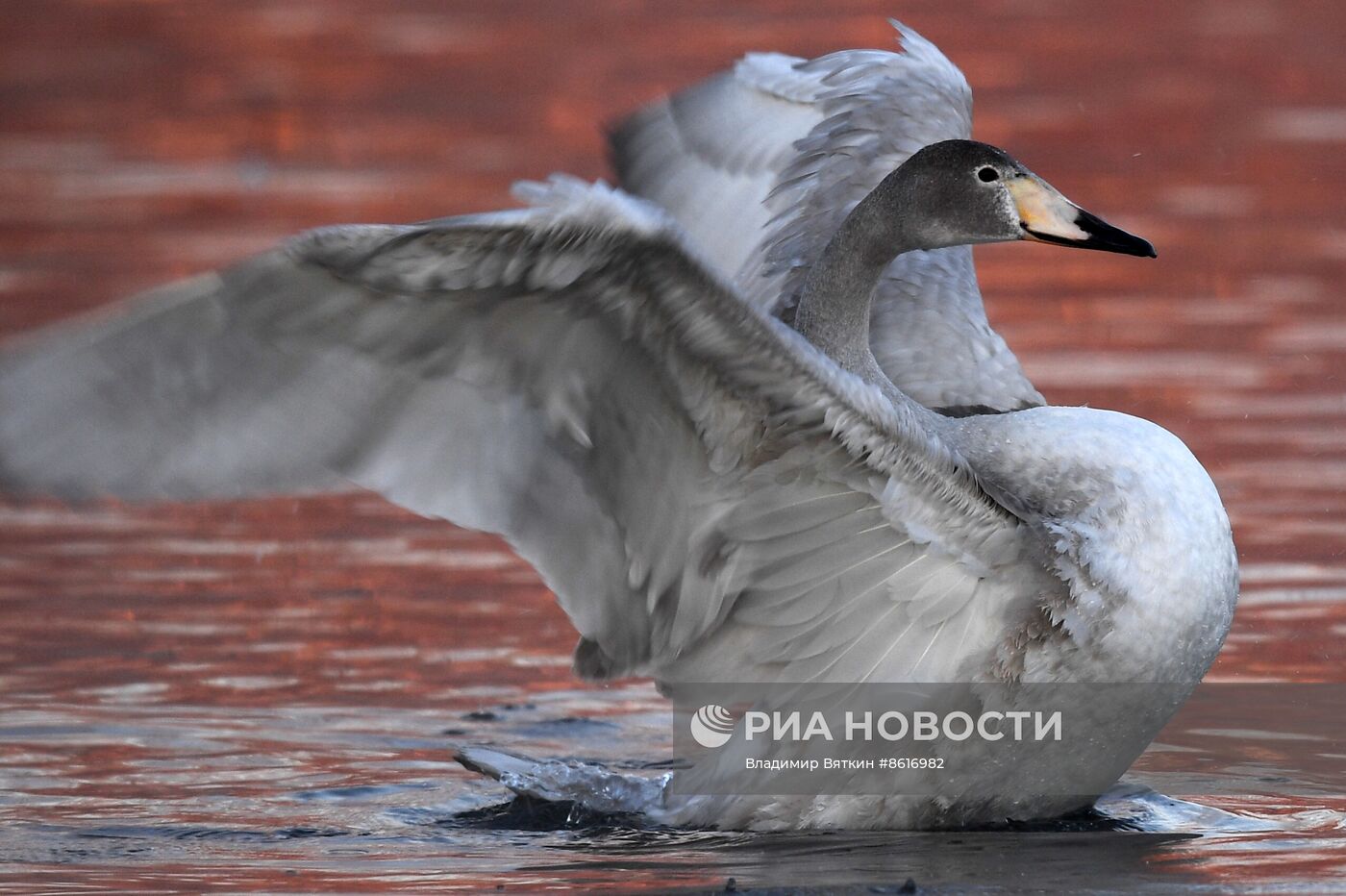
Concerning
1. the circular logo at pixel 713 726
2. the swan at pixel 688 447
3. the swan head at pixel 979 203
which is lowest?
the circular logo at pixel 713 726

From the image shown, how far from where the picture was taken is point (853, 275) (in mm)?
6094

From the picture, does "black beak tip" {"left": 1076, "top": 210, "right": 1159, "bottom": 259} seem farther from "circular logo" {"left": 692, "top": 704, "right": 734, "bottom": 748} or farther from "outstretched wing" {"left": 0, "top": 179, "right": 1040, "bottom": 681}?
"circular logo" {"left": 692, "top": 704, "right": 734, "bottom": 748}

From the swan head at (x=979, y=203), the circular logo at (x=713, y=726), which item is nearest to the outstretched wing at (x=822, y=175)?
the swan head at (x=979, y=203)

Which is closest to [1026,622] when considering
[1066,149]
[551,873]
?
[551,873]

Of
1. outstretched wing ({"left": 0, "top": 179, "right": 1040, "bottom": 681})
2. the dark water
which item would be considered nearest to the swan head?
outstretched wing ({"left": 0, "top": 179, "right": 1040, "bottom": 681})

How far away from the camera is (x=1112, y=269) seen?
488 inches

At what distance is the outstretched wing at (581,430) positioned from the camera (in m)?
4.97

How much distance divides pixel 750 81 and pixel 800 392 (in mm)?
3116

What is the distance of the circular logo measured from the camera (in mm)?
6258

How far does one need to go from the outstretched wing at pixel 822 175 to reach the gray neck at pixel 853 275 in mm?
809

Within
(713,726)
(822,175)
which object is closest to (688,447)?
(713,726)

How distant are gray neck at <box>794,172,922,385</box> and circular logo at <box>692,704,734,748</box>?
0.98 metres

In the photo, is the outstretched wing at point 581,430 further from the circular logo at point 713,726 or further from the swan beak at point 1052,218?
the swan beak at point 1052,218

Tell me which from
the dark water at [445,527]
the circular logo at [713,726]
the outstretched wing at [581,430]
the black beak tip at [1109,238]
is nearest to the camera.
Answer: the outstretched wing at [581,430]
